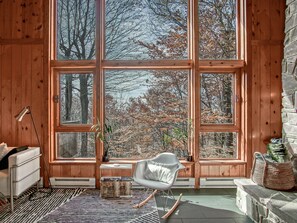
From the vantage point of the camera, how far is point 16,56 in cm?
466

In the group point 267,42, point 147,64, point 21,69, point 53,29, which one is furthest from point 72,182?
point 267,42

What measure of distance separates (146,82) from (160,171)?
1.70 metres

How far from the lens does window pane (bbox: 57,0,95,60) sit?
15.9 ft

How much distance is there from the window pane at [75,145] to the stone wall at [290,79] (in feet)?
10.6

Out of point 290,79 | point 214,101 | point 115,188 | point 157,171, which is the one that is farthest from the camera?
point 214,101

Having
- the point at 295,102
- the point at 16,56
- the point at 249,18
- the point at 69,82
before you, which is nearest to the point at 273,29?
the point at 249,18

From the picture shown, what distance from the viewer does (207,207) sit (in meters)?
3.78

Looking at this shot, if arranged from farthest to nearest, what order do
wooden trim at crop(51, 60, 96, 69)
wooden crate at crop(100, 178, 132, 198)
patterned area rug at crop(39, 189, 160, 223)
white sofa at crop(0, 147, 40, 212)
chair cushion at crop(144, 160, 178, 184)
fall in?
wooden trim at crop(51, 60, 96, 69)
wooden crate at crop(100, 178, 132, 198)
chair cushion at crop(144, 160, 178, 184)
white sofa at crop(0, 147, 40, 212)
patterned area rug at crop(39, 189, 160, 223)

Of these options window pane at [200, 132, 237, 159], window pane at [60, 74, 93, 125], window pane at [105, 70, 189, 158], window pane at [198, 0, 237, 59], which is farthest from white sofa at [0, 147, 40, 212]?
window pane at [198, 0, 237, 59]

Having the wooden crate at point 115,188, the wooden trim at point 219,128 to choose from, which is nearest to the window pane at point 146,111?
the wooden trim at point 219,128

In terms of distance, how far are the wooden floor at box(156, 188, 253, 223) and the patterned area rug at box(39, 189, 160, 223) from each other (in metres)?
0.22

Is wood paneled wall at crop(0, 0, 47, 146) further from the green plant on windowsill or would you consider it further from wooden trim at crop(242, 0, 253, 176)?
wooden trim at crop(242, 0, 253, 176)

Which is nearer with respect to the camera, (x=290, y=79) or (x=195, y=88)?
(x=290, y=79)

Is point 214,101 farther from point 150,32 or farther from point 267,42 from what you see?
point 150,32
